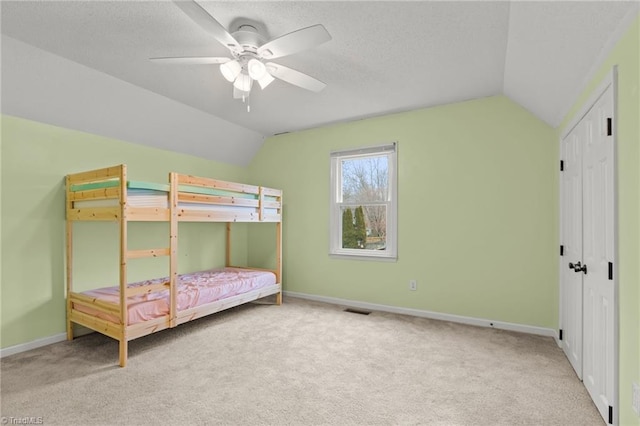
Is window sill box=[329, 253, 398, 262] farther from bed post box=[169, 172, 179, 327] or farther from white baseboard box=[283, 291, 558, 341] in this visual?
bed post box=[169, 172, 179, 327]

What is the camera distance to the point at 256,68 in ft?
6.92

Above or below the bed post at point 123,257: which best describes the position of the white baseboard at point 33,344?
below

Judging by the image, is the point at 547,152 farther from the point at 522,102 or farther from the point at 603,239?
the point at 603,239

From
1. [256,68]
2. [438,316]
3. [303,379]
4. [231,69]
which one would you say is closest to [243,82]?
[231,69]

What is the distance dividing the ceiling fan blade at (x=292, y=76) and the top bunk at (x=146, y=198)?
136cm

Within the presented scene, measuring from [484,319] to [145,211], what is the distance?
141 inches

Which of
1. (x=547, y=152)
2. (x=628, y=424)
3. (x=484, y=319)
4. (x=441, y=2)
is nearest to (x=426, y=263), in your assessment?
(x=484, y=319)

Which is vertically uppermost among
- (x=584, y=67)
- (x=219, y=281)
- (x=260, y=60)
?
(x=260, y=60)

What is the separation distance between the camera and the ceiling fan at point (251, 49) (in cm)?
173

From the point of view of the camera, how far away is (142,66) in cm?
268

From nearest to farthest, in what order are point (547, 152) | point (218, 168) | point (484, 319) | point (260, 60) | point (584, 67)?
point (584, 67) → point (260, 60) → point (547, 152) → point (484, 319) → point (218, 168)

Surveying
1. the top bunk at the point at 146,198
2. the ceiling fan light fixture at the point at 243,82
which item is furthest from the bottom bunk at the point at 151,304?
the ceiling fan light fixture at the point at 243,82

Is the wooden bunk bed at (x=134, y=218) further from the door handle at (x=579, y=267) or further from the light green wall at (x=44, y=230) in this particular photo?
the door handle at (x=579, y=267)

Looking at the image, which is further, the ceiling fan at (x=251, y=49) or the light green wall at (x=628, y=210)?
the ceiling fan at (x=251, y=49)
